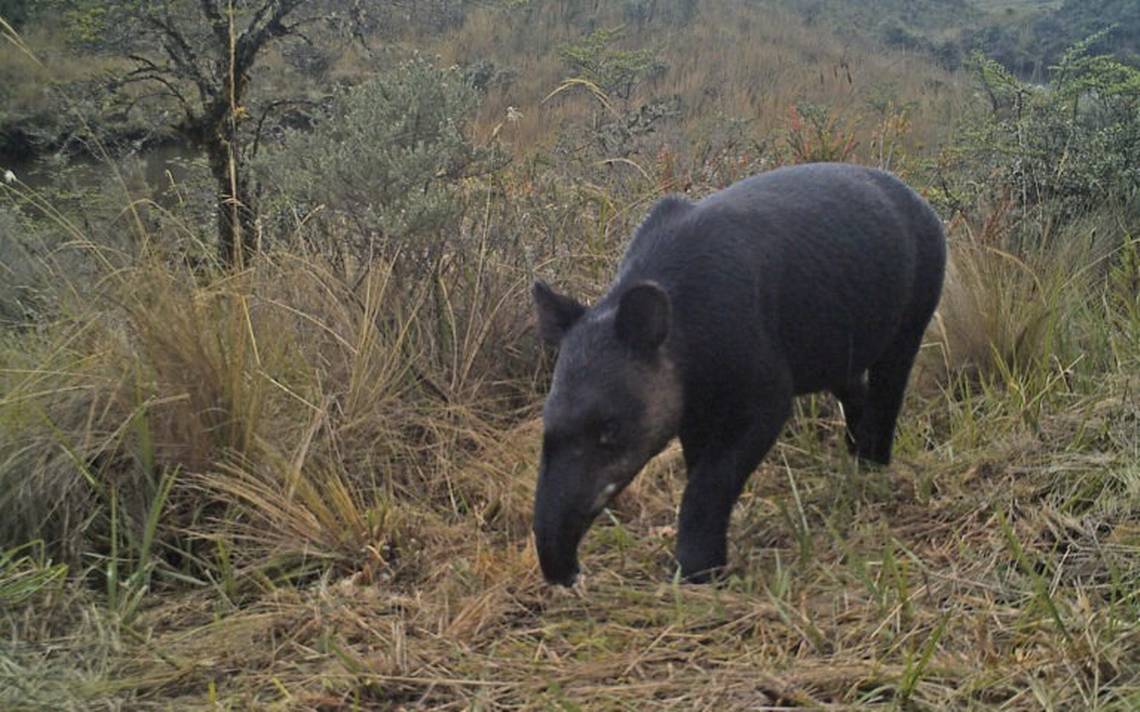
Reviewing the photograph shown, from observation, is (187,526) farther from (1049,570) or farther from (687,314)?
(1049,570)

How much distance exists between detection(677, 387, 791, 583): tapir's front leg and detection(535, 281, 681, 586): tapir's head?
9.6 inches

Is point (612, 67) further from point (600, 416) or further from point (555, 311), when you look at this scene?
point (600, 416)

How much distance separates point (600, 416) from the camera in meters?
3.15

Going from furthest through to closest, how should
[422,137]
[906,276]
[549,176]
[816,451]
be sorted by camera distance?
[549,176] → [422,137] → [816,451] → [906,276]

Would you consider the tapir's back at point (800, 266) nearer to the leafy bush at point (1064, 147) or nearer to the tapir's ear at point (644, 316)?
the tapir's ear at point (644, 316)

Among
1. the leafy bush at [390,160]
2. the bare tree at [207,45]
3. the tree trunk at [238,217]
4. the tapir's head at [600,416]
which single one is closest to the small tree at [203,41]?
the bare tree at [207,45]

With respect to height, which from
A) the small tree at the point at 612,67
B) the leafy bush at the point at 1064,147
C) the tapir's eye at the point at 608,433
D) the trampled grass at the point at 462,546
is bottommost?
the small tree at the point at 612,67

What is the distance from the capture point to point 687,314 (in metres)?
3.37

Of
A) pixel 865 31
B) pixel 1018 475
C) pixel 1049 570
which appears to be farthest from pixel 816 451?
pixel 865 31

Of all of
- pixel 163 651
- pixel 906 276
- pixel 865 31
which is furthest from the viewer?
pixel 865 31

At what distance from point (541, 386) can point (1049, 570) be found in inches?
91.8

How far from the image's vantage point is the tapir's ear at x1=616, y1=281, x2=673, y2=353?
309 cm

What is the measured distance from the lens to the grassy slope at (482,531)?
9.86ft

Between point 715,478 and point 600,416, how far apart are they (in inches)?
19.3
